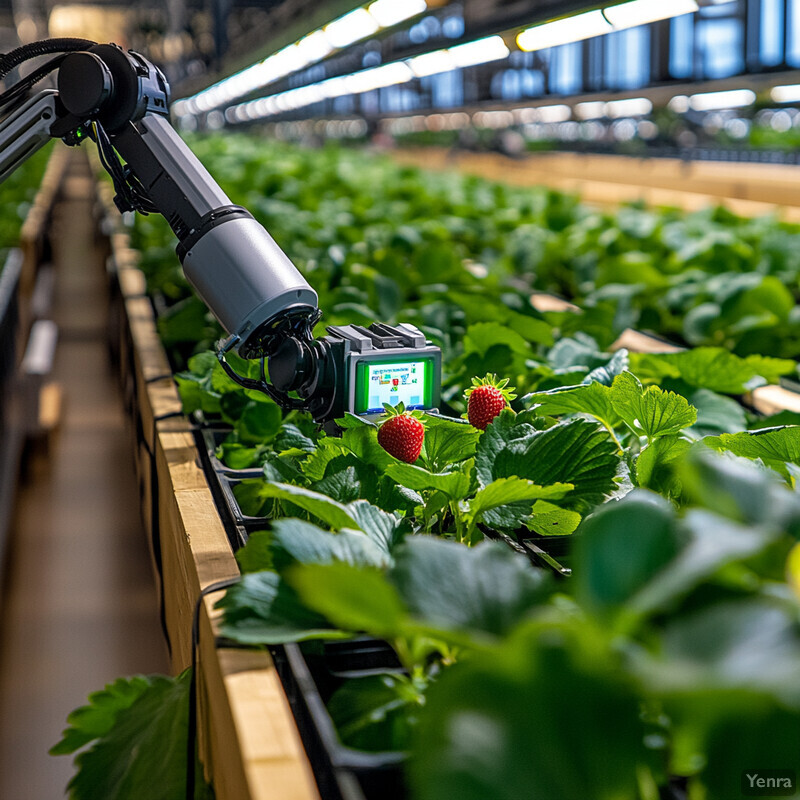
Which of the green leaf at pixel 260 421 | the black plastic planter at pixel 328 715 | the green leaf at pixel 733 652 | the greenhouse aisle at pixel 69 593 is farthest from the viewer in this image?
the greenhouse aisle at pixel 69 593

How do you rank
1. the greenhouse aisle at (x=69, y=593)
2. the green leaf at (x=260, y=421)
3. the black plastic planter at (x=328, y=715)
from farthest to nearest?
Answer: the greenhouse aisle at (x=69, y=593) < the green leaf at (x=260, y=421) < the black plastic planter at (x=328, y=715)

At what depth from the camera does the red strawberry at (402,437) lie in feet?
3.51

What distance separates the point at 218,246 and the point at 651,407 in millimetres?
505

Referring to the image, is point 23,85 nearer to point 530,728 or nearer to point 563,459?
point 563,459

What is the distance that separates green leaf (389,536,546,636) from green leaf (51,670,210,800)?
0.41 metres

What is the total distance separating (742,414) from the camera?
56.4 inches

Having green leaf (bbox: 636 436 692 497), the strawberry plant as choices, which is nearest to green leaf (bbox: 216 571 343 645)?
the strawberry plant

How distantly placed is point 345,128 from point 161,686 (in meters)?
22.0

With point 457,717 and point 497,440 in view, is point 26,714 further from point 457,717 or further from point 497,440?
point 457,717

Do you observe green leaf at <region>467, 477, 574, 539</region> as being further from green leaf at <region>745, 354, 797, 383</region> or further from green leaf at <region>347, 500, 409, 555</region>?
green leaf at <region>745, 354, 797, 383</region>

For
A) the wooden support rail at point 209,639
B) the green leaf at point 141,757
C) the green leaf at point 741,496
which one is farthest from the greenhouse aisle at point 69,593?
the green leaf at point 741,496

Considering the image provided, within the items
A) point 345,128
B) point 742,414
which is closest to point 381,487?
point 742,414

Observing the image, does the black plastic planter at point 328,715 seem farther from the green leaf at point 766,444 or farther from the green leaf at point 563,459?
the green leaf at point 766,444

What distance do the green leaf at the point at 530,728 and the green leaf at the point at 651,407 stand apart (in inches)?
22.3
